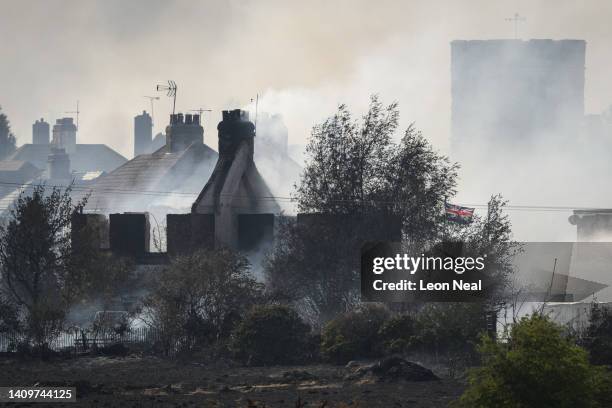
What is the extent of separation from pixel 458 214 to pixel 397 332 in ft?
64.3

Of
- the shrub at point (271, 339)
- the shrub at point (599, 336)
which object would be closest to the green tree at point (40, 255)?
the shrub at point (271, 339)

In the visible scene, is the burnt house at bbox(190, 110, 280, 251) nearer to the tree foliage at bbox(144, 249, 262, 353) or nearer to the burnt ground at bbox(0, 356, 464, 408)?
the tree foliage at bbox(144, 249, 262, 353)

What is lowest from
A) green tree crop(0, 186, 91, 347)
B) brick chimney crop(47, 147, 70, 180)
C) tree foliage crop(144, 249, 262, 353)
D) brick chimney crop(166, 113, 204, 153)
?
tree foliage crop(144, 249, 262, 353)

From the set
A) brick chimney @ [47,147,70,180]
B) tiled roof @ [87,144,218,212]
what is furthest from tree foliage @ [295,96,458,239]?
brick chimney @ [47,147,70,180]

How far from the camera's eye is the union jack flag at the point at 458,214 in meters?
68.1

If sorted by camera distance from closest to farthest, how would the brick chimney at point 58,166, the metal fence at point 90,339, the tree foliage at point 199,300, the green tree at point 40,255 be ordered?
the tree foliage at point 199,300
the metal fence at point 90,339
the green tree at point 40,255
the brick chimney at point 58,166

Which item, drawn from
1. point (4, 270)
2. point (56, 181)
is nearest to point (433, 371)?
point (4, 270)

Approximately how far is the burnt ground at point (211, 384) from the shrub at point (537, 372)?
579 cm

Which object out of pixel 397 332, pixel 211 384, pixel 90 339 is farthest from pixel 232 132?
pixel 211 384

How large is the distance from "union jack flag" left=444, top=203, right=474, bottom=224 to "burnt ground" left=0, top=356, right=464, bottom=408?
20.5m

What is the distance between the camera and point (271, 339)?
5150cm

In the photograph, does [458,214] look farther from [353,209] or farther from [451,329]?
[451,329]

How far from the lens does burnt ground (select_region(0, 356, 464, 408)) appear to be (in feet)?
128

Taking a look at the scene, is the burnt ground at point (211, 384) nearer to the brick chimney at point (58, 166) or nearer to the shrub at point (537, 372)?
the shrub at point (537, 372)
